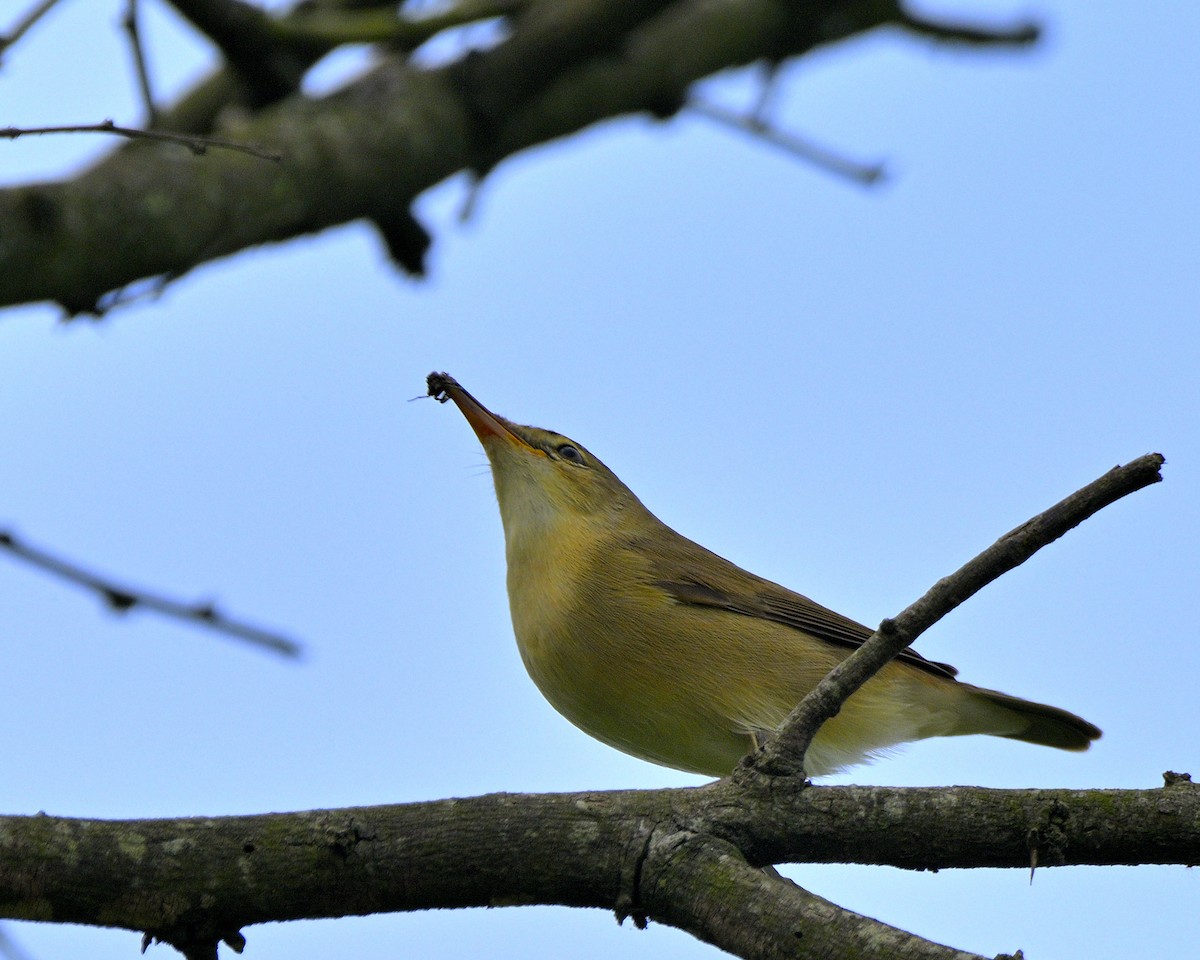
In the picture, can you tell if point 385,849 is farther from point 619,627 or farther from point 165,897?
point 619,627

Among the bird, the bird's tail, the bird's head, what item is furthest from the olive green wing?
the bird's head

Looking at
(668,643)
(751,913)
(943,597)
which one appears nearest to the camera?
(751,913)

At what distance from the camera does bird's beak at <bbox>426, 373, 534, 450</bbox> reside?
5.95m

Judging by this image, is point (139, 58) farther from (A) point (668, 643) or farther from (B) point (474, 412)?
(A) point (668, 643)

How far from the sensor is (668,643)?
5.21 meters

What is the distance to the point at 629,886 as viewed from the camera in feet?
10.9

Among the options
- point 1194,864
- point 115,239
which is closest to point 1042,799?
point 1194,864

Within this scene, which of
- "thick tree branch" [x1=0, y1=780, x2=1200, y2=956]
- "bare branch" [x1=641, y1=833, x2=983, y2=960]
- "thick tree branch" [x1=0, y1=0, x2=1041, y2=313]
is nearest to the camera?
"bare branch" [x1=641, y1=833, x2=983, y2=960]

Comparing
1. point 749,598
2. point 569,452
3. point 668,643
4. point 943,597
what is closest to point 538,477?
point 569,452

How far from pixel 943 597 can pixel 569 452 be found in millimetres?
3742

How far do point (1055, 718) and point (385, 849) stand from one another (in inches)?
154

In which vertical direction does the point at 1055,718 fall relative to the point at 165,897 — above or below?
above

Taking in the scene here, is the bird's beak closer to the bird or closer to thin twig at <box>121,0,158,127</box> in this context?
the bird

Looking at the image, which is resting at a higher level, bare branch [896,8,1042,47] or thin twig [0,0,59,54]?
bare branch [896,8,1042,47]
